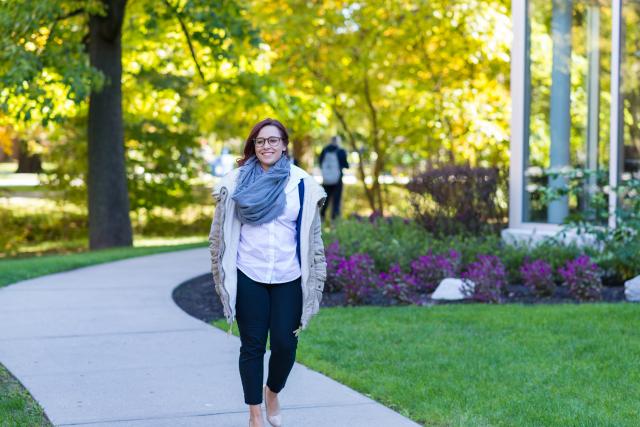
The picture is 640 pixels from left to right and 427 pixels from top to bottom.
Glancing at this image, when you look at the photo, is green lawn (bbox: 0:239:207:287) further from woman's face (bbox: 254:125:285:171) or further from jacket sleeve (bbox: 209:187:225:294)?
woman's face (bbox: 254:125:285:171)

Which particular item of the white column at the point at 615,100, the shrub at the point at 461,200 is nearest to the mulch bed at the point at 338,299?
the white column at the point at 615,100

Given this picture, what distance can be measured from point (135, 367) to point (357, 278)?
11.4ft

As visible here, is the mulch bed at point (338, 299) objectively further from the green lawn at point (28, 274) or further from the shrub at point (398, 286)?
the green lawn at point (28, 274)

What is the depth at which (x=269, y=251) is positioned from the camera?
532 centimetres

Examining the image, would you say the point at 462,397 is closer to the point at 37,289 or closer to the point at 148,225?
the point at 37,289

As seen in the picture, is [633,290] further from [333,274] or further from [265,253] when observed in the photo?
[265,253]

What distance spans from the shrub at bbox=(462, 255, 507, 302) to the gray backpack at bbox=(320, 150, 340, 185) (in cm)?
868

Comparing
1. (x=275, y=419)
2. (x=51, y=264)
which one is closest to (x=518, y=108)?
(x=51, y=264)

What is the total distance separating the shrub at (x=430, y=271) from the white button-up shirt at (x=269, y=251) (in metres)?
5.68

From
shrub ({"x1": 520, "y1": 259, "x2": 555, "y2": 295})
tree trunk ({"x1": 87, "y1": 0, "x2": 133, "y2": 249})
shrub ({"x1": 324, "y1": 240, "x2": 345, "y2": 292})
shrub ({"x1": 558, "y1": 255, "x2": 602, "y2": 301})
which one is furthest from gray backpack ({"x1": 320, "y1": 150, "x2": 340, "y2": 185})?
shrub ({"x1": 558, "y1": 255, "x2": 602, "y2": 301})

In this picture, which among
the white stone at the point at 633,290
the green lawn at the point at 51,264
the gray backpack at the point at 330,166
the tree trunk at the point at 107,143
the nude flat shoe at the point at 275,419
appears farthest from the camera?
the gray backpack at the point at 330,166

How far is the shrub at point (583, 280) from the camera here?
402 inches

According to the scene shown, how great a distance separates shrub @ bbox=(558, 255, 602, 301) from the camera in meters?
10.2

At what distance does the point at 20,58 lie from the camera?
15500mm
